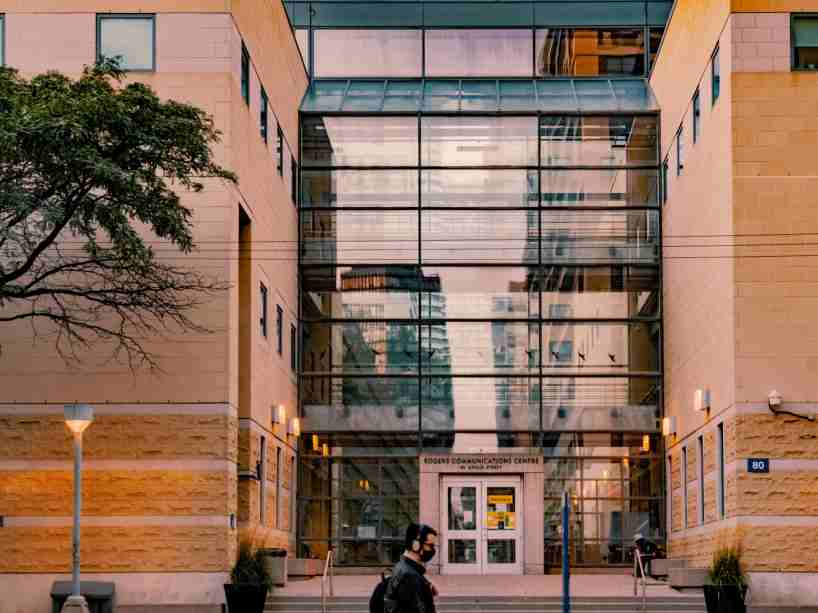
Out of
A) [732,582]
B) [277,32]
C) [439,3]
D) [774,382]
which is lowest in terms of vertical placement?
[732,582]

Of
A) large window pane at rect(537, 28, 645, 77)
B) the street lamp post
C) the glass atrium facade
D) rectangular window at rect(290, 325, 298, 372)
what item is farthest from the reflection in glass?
the street lamp post

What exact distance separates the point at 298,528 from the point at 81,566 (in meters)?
11.7

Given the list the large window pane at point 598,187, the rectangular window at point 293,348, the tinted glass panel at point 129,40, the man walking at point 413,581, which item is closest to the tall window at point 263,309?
the rectangular window at point 293,348

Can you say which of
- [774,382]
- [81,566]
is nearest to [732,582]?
[774,382]

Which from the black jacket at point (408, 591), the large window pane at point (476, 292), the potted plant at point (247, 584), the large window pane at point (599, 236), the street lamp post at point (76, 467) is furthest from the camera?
the large window pane at point (476, 292)

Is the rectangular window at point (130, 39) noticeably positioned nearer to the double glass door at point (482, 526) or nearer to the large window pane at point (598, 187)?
the large window pane at point (598, 187)

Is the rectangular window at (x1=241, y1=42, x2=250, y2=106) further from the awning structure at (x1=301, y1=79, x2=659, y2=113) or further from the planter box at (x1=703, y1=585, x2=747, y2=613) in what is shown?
the planter box at (x1=703, y1=585, x2=747, y2=613)

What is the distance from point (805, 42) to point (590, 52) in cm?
1300

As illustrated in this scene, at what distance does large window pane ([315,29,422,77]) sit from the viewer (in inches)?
1656

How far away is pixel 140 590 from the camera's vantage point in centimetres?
2761

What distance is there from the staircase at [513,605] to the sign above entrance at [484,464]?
9.61 m

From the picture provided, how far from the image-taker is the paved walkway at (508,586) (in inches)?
1196

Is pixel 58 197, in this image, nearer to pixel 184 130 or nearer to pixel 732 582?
pixel 184 130

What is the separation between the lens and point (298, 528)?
128 feet
